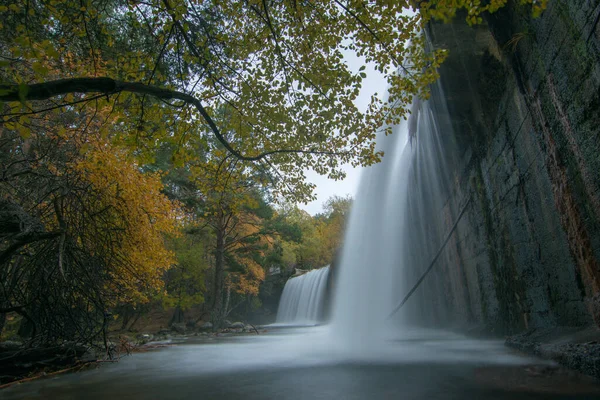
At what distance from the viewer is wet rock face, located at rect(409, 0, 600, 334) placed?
153 inches

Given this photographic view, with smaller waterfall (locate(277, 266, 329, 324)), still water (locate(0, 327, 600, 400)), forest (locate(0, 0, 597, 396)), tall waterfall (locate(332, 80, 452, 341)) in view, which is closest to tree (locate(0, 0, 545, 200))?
forest (locate(0, 0, 597, 396))

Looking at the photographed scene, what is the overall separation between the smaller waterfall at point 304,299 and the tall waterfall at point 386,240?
7.30 metres

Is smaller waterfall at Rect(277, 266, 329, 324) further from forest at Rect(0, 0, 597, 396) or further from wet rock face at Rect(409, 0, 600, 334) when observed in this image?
wet rock face at Rect(409, 0, 600, 334)

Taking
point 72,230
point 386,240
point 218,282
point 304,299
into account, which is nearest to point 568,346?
point 72,230

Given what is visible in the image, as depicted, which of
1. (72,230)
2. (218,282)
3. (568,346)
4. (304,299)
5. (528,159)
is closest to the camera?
(568,346)

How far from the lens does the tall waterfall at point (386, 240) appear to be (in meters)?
14.5

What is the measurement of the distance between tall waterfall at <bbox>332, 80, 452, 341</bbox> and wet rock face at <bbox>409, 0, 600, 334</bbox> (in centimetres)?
516

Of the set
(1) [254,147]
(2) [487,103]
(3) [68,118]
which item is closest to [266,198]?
(3) [68,118]

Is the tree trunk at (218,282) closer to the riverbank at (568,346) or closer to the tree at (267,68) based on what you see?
the tree at (267,68)

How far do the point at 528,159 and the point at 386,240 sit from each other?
36.3 ft

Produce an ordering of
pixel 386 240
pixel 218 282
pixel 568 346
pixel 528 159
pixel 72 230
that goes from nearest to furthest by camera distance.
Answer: pixel 568 346
pixel 528 159
pixel 72 230
pixel 386 240
pixel 218 282

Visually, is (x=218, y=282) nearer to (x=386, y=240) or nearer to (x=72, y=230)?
(x=386, y=240)

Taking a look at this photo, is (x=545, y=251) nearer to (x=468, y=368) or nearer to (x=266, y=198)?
(x=468, y=368)

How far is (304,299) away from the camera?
90.4 ft
